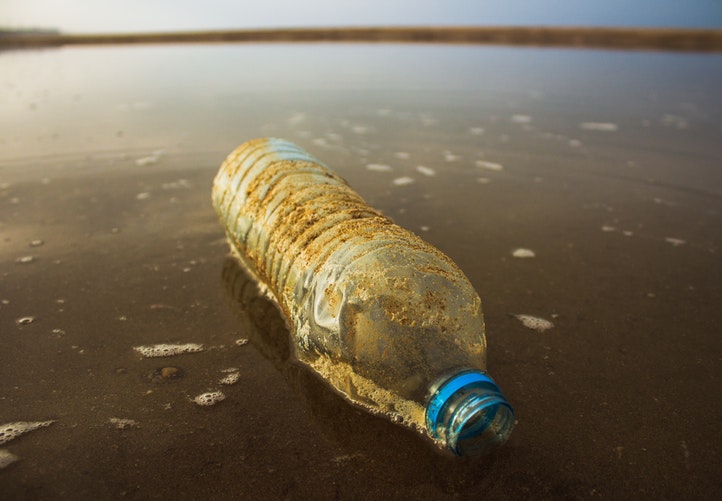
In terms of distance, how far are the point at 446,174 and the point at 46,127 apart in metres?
4.52

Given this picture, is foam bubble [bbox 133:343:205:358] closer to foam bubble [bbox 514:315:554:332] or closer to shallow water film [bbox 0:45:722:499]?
shallow water film [bbox 0:45:722:499]

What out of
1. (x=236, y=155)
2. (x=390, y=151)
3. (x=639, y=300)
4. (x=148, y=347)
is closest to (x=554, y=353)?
(x=639, y=300)

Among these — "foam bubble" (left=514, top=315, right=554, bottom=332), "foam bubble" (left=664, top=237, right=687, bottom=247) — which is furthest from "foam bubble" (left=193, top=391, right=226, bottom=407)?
"foam bubble" (left=664, top=237, right=687, bottom=247)

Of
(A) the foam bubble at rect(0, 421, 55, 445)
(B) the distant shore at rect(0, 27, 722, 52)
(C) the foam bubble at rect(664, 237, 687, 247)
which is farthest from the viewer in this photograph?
(B) the distant shore at rect(0, 27, 722, 52)

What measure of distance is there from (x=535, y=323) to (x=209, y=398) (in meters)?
1.34

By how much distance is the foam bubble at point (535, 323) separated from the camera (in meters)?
2.14

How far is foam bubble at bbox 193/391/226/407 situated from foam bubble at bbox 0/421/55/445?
0.44 m

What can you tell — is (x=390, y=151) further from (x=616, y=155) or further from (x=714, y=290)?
(x=714, y=290)

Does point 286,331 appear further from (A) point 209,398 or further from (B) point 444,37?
(B) point 444,37

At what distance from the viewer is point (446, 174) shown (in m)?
4.10

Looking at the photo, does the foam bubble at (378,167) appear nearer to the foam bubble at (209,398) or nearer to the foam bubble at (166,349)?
the foam bubble at (166,349)

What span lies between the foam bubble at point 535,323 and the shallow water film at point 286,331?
0.05 feet

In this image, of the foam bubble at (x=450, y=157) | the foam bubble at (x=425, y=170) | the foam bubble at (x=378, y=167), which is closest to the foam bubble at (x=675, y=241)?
the foam bubble at (x=425, y=170)

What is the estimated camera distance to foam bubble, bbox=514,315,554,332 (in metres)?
2.14
